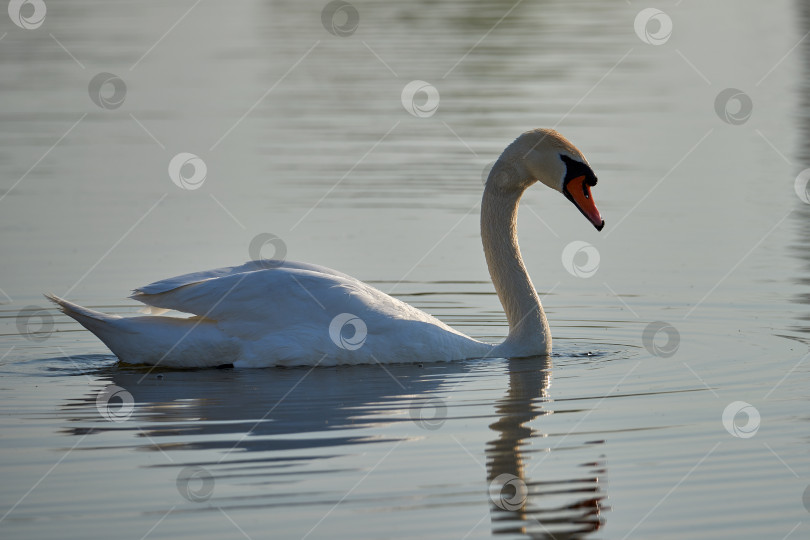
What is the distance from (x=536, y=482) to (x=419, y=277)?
20.9 ft

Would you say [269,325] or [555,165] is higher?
[555,165]

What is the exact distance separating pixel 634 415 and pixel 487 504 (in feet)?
6.98

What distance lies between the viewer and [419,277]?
1359 centimetres

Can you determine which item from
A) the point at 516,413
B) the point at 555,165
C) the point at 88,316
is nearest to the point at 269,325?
the point at 88,316

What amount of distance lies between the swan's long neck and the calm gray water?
15.9 inches

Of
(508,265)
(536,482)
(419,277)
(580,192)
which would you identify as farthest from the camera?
(419,277)

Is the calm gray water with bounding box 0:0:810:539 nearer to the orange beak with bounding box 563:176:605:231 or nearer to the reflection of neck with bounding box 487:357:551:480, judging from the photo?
the reflection of neck with bounding box 487:357:551:480

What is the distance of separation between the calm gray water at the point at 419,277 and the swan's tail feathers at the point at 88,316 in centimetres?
41

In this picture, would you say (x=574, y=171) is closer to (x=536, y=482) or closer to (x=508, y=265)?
(x=508, y=265)

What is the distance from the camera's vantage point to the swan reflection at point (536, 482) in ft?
21.9

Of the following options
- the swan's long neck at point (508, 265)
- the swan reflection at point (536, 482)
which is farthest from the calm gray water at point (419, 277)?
the swan's long neck at point (508, 265)

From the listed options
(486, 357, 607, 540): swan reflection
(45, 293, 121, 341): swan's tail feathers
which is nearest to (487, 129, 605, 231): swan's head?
(486, 357, 607, 540): swan reflection

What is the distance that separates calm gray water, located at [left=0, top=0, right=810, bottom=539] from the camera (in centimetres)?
711

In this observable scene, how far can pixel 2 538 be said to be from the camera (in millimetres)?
6434
